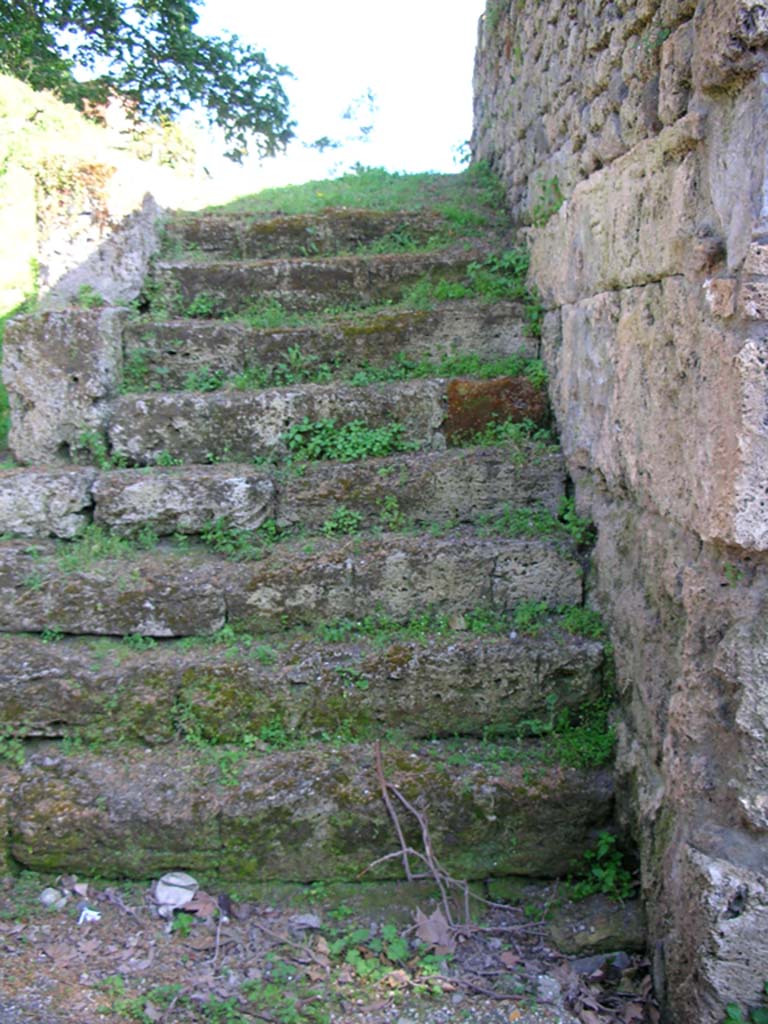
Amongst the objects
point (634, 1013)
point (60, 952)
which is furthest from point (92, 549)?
point (634, 1013)

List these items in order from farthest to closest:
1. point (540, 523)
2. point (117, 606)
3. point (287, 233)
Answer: point (287, 233) → point (540, 523) → point (117, 606)

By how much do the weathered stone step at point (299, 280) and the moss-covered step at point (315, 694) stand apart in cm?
227

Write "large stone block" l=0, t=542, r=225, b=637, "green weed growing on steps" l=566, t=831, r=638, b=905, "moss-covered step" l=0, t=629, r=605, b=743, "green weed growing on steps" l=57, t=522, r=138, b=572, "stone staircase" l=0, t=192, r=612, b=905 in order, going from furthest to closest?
1. "green weed growing on steps" l=57, t=522, r=138, b=572
2. "large stone block" l=0, t=542, r=225, b=637
3. "moss-covered step" l=0, t=629, r=605, b=743
4. "stone staircase" l=0, t=192, r=612, b=905
5. "green weed growing on steps" l=566, t=831, r=638, b=905

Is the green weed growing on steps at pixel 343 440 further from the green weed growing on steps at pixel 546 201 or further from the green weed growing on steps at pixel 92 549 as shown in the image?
the green weed growing on steps at pixel 546 201

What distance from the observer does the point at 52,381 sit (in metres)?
3.84

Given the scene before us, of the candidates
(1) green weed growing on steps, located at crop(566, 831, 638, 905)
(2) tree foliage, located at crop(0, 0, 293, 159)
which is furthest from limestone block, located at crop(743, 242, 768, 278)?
(2) tree foliage, located at crop(0, 0, 293, 159)

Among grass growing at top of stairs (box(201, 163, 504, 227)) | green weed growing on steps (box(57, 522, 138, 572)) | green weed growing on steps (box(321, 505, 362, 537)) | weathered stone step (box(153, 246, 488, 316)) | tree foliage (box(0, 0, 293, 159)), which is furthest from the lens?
tree foliage (box(0, 0, 293, 159))

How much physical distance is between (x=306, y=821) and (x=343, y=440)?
1694 mm

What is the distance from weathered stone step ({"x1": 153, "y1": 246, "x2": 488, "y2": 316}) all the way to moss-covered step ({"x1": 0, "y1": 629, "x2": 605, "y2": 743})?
2266 millimetres

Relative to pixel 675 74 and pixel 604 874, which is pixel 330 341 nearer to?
pixel 675 74

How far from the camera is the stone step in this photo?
151 inches

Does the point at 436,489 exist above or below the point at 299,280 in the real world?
below

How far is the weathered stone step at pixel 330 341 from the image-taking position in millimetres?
4141

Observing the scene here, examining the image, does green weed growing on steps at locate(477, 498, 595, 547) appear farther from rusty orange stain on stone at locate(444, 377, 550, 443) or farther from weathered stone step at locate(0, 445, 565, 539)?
rusty orange stain on stone at locate(444, 377, 550, 443)
